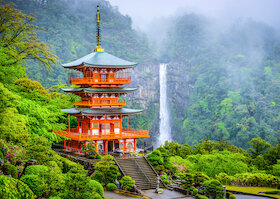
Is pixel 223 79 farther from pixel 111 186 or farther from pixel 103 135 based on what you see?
pixel 111 186

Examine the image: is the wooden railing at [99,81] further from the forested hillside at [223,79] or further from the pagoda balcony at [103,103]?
the forested hillside at [223,79]

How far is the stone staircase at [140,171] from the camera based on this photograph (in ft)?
76.8

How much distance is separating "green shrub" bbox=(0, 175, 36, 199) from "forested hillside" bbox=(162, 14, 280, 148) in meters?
51.1

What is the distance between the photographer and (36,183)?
14.9 metres

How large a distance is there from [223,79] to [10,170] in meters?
67.9

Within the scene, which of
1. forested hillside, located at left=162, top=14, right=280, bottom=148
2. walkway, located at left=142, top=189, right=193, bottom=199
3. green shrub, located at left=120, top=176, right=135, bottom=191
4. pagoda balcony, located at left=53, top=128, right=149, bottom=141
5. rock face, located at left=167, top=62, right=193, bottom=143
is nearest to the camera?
walkway, located at left=142, top=189, right=193, bottom=199

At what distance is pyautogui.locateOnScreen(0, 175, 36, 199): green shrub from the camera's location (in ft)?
40.1

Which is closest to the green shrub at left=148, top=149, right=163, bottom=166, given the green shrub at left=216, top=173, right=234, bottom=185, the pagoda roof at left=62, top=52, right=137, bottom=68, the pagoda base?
the pagoda base

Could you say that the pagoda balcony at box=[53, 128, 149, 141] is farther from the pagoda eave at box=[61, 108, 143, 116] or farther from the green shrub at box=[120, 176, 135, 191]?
the green shrub at box=[120, 176, 135, 191]

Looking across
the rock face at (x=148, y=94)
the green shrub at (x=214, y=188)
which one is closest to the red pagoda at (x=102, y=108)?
the green shrub at (x=214, y=188)

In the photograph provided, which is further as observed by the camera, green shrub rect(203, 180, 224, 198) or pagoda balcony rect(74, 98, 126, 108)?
pagoda balcony rect(74, 98, 126, 108)

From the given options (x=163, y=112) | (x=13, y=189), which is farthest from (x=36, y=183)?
(x=163, y=112)

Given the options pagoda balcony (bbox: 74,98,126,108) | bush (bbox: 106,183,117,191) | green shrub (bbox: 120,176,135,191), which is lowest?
bush (bbox: 106,183,117,191)

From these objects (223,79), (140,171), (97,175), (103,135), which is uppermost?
(223,79)
